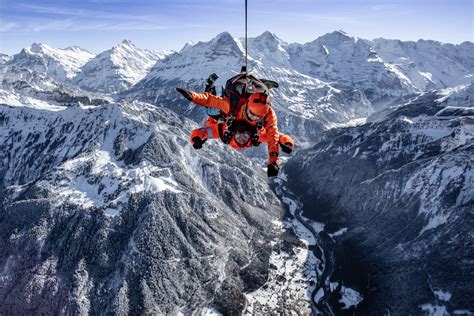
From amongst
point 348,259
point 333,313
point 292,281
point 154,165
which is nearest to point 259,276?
point 292,281

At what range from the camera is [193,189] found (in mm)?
197625

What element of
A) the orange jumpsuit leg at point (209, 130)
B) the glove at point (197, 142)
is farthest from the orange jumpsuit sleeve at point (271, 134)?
the glove at point (197, 142)

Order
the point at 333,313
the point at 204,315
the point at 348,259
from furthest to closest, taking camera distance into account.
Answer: the point at 348,259, the point at 333,313, the point at 204,315

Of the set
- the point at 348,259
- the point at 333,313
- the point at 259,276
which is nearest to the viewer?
the point at 333,313

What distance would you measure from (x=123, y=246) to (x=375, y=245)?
4471 inches

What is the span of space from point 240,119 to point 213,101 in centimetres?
266

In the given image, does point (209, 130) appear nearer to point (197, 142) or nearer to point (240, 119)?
point (197, 142)

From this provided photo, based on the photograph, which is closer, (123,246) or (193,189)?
(123,246)

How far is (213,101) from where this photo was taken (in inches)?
1236

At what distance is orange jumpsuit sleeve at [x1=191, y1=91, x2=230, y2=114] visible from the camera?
1208 inches

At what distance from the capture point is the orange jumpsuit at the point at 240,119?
103ft

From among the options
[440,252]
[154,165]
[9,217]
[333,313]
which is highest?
[154,165]

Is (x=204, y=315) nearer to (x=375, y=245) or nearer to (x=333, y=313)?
(x=333, y=313)

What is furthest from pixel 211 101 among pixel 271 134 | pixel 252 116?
pixel 271 134
